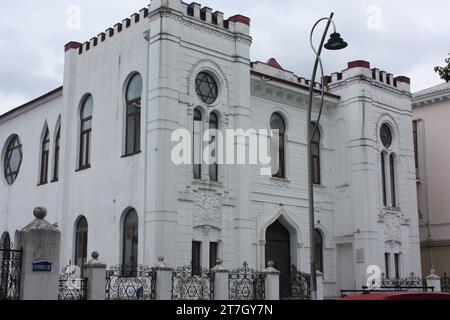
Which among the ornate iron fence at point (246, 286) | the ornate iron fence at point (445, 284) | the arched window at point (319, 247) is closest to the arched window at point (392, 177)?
the ornate iron fence at point (445, 284)

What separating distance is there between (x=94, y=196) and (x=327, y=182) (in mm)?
10695

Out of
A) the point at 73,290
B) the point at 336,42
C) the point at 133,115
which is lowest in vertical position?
the point at 73,290

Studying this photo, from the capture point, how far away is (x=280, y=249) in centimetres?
2752

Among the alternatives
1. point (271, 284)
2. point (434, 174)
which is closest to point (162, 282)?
point (271, 284)

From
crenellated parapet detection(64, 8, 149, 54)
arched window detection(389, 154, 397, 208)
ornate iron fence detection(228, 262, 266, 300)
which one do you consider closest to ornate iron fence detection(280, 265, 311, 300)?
ornate iron fence detection(228, 262, 266, 300)

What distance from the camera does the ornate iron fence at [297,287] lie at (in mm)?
25328

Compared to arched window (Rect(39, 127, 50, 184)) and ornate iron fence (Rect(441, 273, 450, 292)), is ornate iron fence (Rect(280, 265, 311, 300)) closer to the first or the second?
ornate iron fence (Rect(441, 273, 450, 292))

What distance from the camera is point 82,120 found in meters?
27.1

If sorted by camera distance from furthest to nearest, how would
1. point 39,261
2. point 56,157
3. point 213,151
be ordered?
point 56,157, point 213,151, point 39,261

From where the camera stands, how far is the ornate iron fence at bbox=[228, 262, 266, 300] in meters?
22.1

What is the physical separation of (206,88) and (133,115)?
2896 millimetres

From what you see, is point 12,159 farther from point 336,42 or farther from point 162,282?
point 336,42

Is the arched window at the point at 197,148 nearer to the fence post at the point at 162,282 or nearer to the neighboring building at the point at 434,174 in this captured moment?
the fence post at the point at 162,282
